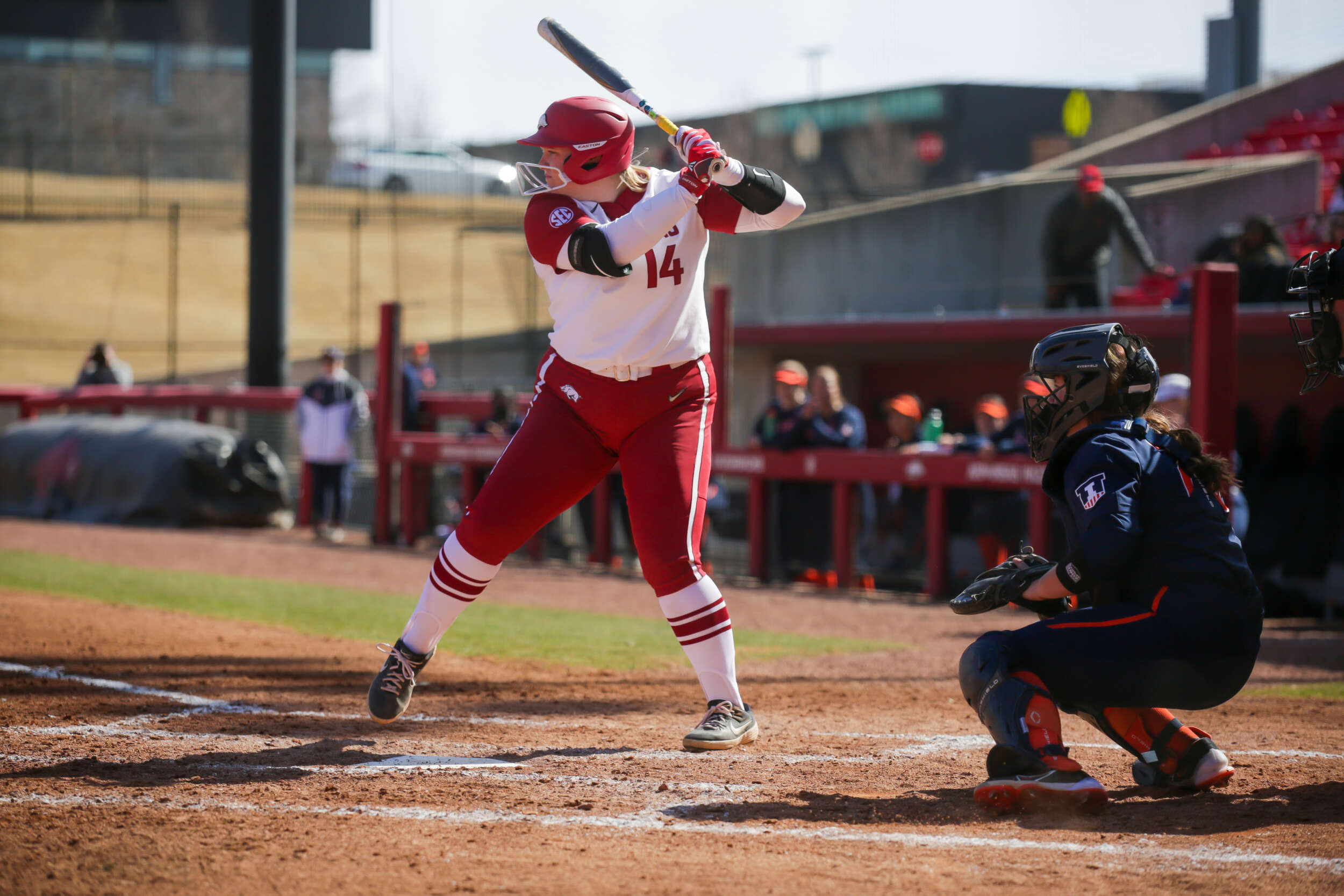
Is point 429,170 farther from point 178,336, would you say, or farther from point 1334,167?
point 1334,167

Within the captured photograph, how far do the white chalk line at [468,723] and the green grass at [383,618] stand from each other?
1650 mm

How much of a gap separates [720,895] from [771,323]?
1332 cm

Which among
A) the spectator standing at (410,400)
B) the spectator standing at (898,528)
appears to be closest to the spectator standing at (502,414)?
the spectator standing at (410,400)

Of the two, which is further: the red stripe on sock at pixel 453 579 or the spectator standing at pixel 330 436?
the spectator standing at pixel 330 436

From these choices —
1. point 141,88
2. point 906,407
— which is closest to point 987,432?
point 906,407

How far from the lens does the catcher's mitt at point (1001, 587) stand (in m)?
3.58

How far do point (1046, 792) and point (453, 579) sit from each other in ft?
6.55

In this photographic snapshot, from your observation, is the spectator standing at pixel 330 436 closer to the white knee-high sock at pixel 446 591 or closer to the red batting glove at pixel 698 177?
the white knee-high sock at pixel 446 591

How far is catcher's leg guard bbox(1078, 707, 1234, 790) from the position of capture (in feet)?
12.0

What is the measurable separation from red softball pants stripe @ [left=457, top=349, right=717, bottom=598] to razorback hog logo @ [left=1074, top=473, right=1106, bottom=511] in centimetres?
125

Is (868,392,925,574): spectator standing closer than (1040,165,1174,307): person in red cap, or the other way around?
(868,392,925,574): spectator standing

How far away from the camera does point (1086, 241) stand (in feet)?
41.6

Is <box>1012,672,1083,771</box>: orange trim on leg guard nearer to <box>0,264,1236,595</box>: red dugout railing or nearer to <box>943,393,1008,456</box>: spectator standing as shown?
<box>0,264,1236,595</box>: red dugout railing

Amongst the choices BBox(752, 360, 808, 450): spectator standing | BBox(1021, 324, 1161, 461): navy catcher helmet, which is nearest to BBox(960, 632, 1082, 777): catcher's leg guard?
BBox(1021, 324, 1161, 461): navy catcher helmet
